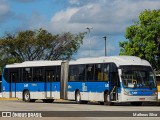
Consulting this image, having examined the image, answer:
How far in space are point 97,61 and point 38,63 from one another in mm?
6683

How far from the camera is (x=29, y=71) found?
43.2 meters

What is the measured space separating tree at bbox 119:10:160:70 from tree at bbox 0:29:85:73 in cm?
2085

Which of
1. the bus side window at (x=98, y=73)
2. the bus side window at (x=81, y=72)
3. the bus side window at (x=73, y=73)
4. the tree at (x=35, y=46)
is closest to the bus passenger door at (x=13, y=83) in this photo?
the bus side window at (x=73, y=73)

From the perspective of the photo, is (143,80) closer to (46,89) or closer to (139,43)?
(46,89)

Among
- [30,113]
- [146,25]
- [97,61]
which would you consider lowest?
[30,113]

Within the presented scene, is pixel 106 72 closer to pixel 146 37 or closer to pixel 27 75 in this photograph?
pixel 27 75

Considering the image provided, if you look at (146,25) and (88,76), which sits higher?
(146,25)

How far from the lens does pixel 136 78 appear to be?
35188 mm

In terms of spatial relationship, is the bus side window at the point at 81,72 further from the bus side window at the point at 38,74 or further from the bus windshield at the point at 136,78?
the bus windshield at the point at 136,78

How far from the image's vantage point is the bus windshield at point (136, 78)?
115 feet

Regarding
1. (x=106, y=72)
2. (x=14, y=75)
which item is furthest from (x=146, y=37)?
(x=106, y=72)

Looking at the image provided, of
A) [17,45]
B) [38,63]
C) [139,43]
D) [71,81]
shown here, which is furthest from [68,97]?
[17,45]

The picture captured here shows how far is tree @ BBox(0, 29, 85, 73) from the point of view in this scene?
261 ft

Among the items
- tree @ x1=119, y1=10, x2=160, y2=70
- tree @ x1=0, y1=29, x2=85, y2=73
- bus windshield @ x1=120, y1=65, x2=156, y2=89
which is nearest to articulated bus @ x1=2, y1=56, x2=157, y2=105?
bus windshield @ x1=120, y1=65, x2=156, y2=89
